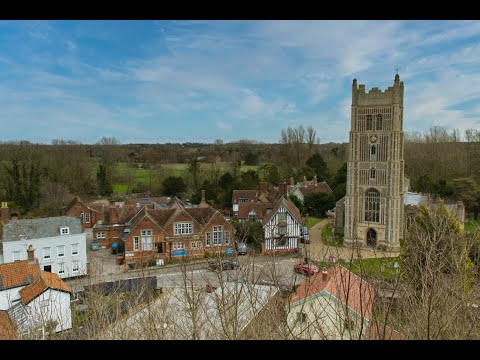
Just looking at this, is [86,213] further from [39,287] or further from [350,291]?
[350,291]

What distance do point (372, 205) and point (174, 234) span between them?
1363 centimetres

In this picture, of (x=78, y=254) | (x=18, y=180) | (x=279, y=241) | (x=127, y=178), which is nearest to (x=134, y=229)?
(x=78, y=254)

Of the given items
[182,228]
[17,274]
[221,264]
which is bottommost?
[17,274]

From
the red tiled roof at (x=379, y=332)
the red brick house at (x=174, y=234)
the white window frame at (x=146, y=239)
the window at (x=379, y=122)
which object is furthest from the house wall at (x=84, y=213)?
the red tiled roof at (x=379, y=332)

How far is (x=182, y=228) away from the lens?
940 inches

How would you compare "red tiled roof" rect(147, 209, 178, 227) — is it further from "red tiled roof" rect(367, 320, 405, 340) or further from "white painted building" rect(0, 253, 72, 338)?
"red tiled roof" rect(367, 320, 405, 340)

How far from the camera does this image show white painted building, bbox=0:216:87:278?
19.9m

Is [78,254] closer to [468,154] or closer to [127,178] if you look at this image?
[127,178]

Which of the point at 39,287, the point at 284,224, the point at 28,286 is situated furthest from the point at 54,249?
the point at 284,224

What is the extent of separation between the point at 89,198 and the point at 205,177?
13814 mm

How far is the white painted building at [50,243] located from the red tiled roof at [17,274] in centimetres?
420

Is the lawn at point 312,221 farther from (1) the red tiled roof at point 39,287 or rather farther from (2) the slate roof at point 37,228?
(1) the red tiled roof at point 39,287
